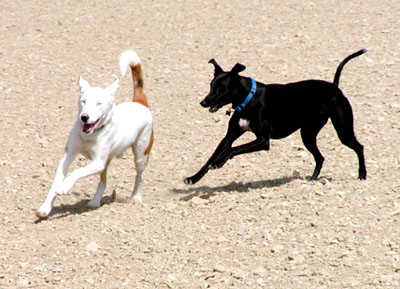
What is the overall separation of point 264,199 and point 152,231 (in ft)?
4.45

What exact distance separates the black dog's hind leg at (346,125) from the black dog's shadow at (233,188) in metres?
0.81

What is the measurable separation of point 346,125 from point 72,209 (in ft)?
10.6

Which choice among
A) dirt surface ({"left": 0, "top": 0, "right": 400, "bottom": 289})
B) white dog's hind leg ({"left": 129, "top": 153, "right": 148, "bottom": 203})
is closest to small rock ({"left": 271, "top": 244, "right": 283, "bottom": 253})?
dirt surface ({"left": 0, "top": 0, "right": 400, "bottom": 289})

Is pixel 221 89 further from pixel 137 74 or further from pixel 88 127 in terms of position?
pixel 88 127

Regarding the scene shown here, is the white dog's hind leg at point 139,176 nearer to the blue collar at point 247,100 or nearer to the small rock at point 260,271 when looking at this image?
the blue collar at point 247,100

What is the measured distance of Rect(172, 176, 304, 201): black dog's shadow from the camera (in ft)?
27.2

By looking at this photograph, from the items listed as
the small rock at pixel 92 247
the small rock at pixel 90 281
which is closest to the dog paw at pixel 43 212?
the small rock at pixel 92 247

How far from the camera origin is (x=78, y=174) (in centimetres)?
720

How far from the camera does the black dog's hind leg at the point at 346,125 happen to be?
8344mm

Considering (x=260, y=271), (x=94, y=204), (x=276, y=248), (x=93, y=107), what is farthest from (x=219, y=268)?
(x=94, y=204)

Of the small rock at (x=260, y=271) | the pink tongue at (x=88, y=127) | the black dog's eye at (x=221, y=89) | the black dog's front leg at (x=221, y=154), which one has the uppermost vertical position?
the black dog's eye at (x=221, y=89)

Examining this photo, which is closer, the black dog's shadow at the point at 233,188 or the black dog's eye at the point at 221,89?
the black dog's eye at the point at 221,89

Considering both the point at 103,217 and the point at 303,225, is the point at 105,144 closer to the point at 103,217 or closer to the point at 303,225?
the point at 103,217

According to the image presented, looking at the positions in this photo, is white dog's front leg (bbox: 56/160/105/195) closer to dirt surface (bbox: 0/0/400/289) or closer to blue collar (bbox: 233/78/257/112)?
dirt surface (bbox: 0/0/400/289)
